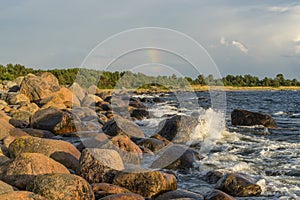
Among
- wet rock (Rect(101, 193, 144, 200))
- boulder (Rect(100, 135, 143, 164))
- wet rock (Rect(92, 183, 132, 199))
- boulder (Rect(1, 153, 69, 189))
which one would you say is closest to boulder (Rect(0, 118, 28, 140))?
boulder (Rect(100, 135, 143, 164))

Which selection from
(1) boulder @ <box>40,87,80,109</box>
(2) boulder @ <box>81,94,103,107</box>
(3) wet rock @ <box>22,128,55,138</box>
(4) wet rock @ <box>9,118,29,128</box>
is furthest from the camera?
(2) boulder @ <box>81,94,103,107</box>

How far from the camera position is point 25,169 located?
675cm

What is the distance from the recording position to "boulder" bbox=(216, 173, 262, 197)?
311 inches

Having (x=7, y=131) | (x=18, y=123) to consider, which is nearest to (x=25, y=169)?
(x=7, y=131)

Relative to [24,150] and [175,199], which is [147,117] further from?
[175,199]

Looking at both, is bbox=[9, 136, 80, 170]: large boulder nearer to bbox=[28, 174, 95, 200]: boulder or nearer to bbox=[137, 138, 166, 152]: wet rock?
bbox=[28, 174, 95, 200]: boulder

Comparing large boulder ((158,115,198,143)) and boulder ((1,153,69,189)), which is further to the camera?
large boulder ((158,115,198,143))

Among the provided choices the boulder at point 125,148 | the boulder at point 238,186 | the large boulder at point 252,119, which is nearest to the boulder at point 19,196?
the boulder at point 238,186

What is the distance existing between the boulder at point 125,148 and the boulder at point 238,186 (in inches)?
105

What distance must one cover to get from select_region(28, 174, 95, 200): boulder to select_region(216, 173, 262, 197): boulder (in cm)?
318

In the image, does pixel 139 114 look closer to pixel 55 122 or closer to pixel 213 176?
pixel 55 122

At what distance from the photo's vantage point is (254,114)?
20250 mm

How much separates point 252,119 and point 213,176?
1158 cm

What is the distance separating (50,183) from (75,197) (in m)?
0.45
